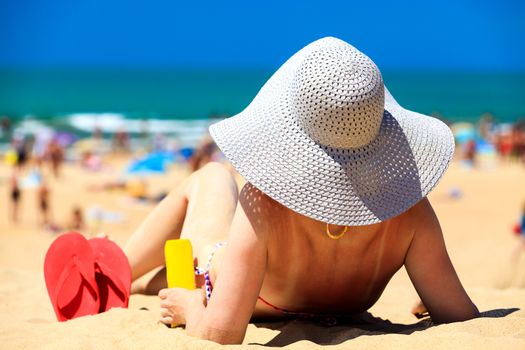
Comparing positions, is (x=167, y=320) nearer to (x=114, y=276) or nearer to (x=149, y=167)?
(x=114, y=276)

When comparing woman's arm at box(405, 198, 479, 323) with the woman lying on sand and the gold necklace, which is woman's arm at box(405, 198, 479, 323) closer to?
the woman lying on sand

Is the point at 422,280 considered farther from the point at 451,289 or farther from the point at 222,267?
the point at 222,267

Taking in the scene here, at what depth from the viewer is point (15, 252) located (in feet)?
28.1

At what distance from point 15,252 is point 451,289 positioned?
686 cm

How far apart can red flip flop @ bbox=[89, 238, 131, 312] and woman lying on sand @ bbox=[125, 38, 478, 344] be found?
1.65 feet

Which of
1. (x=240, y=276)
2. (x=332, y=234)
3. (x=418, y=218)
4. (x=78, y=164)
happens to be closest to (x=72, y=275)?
(x=240, y=276)

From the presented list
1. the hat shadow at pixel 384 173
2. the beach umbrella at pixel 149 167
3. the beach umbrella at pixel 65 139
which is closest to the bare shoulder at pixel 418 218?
the hat shadow at pixel 384 173

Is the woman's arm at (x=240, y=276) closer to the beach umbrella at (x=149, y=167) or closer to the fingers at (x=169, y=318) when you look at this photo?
the fingers at (x=169, y=318)

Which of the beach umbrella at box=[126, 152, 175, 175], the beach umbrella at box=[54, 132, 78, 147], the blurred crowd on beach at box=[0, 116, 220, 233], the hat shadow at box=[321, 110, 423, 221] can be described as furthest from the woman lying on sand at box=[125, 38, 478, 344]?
the beach umbrella at box=[54, 132, 78, 147]

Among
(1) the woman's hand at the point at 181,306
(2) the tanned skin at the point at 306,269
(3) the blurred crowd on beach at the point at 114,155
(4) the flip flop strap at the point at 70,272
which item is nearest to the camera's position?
(2) the tanned skin at the point at 306,269

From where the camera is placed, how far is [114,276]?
3.32 metres

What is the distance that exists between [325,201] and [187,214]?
113 centimetres

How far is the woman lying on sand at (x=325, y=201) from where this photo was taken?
233cm

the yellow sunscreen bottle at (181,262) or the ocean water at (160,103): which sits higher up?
the ocean water at (160,103)
